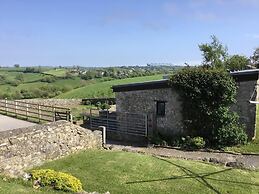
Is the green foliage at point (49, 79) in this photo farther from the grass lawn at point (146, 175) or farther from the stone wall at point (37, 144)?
the grass lawn at point (146, 175)

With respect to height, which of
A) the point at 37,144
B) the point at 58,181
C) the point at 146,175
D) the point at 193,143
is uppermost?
the point at 37,144

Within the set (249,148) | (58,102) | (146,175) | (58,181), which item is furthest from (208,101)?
(58,102)

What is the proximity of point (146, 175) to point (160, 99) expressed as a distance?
996 cm

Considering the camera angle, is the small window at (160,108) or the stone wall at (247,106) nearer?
the stone wall at (247,106)

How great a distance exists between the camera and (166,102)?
21469 millimetres

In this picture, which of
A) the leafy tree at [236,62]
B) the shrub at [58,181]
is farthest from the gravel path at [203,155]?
the leafy tree at [236,62]

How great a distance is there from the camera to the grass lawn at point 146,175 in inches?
436

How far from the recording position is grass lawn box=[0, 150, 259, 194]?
11078 millimetres

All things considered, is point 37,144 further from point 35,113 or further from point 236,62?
point 236,62

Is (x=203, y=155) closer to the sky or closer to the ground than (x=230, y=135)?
closer to the ground

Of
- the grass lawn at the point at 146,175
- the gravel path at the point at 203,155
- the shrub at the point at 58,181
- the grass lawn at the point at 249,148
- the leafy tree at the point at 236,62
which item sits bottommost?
the gravel path at the point at 203,155

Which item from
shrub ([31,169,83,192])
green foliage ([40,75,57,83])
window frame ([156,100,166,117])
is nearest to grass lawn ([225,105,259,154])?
window frame ([156,100,166,117])

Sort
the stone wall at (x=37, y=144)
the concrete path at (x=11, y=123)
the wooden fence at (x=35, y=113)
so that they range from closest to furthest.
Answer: the stone wall at (x=37, y=144)
the concrete path at (x=11, y=123)
the wooden fence at (x=35, y=113)

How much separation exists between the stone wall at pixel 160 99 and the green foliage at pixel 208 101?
55cm
